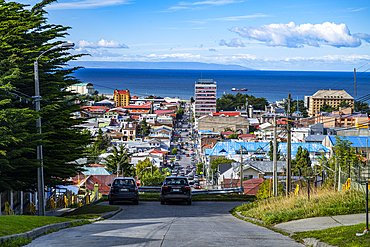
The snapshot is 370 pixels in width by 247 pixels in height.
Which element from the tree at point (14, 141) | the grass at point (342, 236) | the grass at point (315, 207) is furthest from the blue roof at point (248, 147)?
the grass at point (342, 236)

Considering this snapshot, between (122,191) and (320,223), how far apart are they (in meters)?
11.5

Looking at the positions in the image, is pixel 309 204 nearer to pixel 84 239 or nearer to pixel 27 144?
pixel 84 239

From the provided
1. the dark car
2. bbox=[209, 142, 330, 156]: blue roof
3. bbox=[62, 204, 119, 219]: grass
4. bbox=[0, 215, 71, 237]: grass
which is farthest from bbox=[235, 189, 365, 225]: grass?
bbox=[209, 142, 330, 156]: blue roof

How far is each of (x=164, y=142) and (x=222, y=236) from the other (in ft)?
379

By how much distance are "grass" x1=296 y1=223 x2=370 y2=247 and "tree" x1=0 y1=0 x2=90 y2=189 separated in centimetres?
1274

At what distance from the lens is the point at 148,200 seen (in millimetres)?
24250

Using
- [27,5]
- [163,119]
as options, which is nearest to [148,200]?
[27,5]

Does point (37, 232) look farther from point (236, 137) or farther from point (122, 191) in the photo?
point (236, 137)

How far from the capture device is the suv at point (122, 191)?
2047cm

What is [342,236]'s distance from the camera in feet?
27.7

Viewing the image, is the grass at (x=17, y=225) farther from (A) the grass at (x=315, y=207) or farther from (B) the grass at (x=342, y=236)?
(A) the grass at (x=315, y=207)

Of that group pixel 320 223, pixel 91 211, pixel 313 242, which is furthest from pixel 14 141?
pixel 313 242

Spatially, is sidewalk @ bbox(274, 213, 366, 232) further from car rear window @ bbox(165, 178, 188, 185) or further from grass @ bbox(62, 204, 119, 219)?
car rear window @ bbox(165, 178, 188, 185)

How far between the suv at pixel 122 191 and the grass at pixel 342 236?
11957mm
